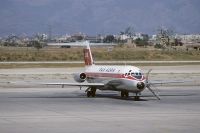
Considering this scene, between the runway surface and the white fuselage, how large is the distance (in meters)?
1.02

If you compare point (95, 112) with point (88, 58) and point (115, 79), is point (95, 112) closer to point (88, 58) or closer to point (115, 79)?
point (115, 79)

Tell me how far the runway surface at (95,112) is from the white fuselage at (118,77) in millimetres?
1017

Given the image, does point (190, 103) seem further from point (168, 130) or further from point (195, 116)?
point (168, 130)

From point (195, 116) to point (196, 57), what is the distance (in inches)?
3914

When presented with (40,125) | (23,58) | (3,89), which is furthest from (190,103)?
(23,58)

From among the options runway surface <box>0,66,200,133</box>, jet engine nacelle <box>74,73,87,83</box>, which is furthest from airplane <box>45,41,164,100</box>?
runway surface <box>0,66,200,133</box>

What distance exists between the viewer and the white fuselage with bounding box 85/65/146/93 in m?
41.2

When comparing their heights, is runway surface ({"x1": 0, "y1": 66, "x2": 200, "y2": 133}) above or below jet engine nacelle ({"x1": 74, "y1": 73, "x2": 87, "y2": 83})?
below

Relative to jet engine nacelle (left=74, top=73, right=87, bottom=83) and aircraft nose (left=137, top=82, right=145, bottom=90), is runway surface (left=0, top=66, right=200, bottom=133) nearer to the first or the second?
aircraft nose (left=137, top=82, right=145, bottom=90)

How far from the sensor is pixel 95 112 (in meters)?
33.2

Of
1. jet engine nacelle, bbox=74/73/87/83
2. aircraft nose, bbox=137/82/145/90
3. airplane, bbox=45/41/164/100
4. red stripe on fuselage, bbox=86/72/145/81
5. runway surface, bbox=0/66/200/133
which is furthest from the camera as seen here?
jet engine nacelle, bbox=74/73/87/83

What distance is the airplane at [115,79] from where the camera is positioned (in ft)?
135

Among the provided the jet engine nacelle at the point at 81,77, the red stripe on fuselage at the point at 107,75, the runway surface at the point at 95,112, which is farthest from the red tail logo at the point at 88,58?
the runway surface at the point at 95,112

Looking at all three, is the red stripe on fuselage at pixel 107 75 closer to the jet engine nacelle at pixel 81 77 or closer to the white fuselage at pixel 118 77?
the white fuselage at pixel 118 77
